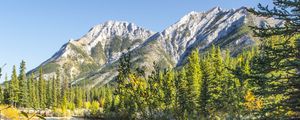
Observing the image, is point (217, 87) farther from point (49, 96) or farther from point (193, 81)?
point (49, 96)

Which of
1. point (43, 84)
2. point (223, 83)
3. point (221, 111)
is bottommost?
point (221, 111)

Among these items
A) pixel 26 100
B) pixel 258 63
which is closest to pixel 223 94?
pixel 258 63

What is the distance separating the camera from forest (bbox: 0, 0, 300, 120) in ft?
45.7

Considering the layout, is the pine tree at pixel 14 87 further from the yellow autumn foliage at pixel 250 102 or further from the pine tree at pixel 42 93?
the yellow autumn foliage at pixel 250 102

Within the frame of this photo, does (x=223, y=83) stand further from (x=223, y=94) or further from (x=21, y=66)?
(x=21, y=66)

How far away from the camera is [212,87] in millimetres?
76812

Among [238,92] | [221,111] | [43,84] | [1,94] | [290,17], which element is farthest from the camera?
[43,84]

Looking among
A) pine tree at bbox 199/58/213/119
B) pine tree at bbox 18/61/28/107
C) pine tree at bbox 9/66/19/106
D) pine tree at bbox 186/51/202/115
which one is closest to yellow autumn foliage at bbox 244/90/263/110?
pine tree at bbox 199/58/213/119

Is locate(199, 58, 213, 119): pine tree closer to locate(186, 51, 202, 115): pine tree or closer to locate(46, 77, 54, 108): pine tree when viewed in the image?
locate(186, 51, 202, 115): pine tree

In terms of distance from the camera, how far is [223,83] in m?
75.4

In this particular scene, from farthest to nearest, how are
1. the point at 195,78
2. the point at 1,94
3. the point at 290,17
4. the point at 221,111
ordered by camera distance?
1. the point at 1,94
2. the point at 195,78
3. the point at 221,111
4. the point at 290,17

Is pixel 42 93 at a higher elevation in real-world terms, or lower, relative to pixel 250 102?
higher

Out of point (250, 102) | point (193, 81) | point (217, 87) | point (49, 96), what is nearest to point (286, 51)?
point (250, 102)

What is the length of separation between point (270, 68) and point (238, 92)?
2184 inches
